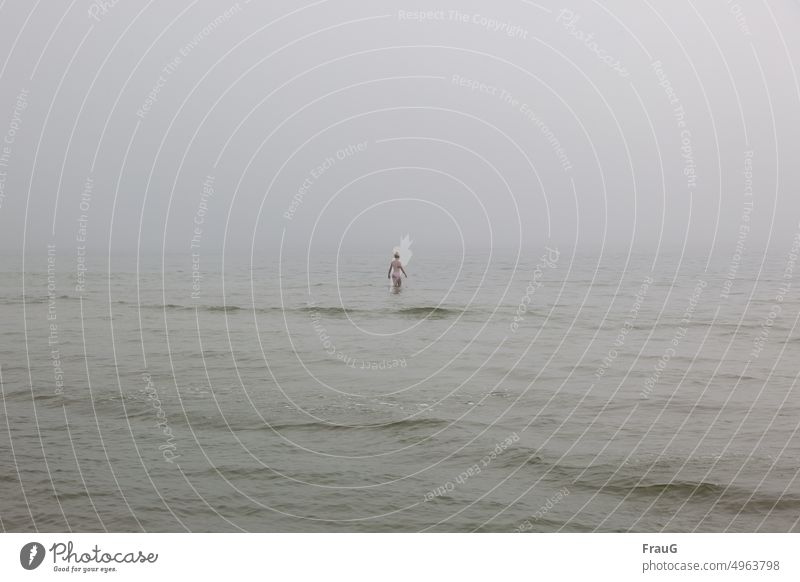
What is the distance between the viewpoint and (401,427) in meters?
8.99

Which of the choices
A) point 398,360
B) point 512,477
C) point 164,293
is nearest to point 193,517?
point 512,477

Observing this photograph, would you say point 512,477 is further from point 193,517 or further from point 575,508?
point 193,517

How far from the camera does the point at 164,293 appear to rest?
3075 centimetres

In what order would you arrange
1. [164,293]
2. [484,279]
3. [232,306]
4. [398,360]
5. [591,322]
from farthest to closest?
[484,279], [164,293], [232,306], [591,322], [398,360]

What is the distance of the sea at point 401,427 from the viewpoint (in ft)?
20.9

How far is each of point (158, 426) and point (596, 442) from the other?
16.7ft
